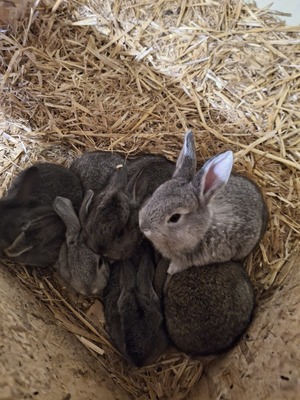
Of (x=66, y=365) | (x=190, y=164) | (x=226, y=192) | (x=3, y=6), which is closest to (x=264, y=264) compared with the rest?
(x=226, y=192)

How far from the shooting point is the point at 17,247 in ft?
10.9

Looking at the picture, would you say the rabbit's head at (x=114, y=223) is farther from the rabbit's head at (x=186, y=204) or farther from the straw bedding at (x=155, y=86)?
the straw bedding at (x=155, y=86)

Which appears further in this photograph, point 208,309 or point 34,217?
point 34,217

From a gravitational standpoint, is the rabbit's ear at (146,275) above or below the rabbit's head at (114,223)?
below

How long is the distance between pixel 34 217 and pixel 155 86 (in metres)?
1.66

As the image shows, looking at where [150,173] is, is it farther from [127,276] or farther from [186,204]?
[127,276]

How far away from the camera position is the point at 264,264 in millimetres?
3506

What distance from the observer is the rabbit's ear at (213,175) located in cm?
295

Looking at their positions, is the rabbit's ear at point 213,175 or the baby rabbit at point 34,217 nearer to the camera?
the rabbit's ear at point 213,175

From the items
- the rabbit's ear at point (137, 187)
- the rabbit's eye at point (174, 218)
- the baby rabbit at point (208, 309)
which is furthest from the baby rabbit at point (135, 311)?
the rabbit's eye at point (174, 218)

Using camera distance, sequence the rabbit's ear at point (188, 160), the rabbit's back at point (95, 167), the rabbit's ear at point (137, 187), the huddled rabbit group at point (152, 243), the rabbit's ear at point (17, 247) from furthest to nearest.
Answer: the rabbit's back at point (95, 167) < the rabbit's ear at point (137, 187) < the rabbit's ear at point (17, 247) < the rabbit's ear at point (188, 160) < the huddled rabbit group at point (152, 243)

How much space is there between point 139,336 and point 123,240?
0.65 metres

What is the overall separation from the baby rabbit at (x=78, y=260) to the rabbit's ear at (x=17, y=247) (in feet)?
0.90

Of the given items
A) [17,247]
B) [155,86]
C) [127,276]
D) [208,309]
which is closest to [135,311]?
[127,276]
